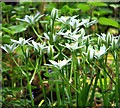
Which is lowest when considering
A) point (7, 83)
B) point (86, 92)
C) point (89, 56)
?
point (7, 83)

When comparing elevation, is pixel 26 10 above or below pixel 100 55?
above

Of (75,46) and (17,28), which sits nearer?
(75,46)

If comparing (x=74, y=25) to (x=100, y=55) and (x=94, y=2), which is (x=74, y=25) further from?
(x=94, y=2)

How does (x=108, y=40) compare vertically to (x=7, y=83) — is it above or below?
above

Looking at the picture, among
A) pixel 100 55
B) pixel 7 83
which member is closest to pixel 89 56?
pixel 100 55

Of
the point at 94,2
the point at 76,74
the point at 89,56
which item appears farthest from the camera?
the point at 94,2

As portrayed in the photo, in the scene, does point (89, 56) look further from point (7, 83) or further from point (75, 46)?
point (7, 83)

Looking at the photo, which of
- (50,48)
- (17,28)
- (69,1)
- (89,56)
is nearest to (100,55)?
(89,56)

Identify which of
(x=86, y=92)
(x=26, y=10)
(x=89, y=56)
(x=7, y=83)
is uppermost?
(x=26, y=10)

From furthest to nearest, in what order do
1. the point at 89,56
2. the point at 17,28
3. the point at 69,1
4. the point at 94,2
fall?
1. the point at 69,1
2. the point at 94,2
3. the point at 17,28
4. the point at 89,56
